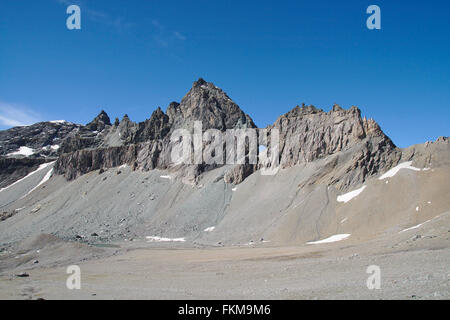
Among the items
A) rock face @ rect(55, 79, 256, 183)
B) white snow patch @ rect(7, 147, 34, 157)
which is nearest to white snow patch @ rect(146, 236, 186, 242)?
rock face @ rect(55, 79, 256, 183)

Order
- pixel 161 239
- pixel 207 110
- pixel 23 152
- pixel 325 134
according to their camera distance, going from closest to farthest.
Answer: pixel 161 239, pixel 325 134, pixel 207 110, pixel 23 152

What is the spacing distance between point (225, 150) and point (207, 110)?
24156 millimetres

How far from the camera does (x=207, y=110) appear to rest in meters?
122

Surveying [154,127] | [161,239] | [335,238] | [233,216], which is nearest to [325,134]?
[233,216]

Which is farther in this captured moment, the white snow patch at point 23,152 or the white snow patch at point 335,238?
the white snow patch at point 23,152

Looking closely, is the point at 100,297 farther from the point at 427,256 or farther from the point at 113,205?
the point at 113,205

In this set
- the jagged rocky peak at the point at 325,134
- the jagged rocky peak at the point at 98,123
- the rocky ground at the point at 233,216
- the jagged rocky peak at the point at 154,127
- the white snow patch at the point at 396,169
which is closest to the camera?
the rocky ground at the point at 233,216

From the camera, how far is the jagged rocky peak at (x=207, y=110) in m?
121

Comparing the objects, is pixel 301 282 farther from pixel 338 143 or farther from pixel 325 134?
pixel 325 134

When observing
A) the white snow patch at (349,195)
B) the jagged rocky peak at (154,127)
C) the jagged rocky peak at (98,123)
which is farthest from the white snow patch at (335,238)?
the jagged rocky peak at (98,123)

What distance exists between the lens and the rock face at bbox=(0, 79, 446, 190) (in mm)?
68500

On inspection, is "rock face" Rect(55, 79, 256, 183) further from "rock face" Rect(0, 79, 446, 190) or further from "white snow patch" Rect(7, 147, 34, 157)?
"white snow patch" Rect(7, 147, 34, 157)

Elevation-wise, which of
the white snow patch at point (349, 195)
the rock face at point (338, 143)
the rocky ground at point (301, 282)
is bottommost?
the rocky ground at point (301, 282)

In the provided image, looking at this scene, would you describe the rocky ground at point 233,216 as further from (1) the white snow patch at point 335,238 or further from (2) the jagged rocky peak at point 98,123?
(2) the jagged rocky peak at point 98,123
